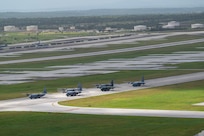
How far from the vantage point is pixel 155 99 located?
9306 cm

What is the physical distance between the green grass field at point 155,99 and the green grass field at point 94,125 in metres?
8.44

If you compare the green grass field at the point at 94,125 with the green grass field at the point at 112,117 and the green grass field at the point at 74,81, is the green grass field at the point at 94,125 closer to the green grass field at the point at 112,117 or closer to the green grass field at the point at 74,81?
the green grass field at the point at 112,117

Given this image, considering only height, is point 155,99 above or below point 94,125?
below

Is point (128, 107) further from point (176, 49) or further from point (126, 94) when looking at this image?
point (176, 49)

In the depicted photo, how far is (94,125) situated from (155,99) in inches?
789

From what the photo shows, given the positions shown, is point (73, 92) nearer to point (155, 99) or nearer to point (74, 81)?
point (155, 99)

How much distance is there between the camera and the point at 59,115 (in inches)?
3219

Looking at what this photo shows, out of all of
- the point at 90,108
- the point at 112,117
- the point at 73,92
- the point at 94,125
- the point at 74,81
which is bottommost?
the point at 74,81

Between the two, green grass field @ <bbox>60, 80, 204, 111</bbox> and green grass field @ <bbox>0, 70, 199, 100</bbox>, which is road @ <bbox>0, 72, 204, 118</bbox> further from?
green grass field @ <bbox>0, 70, 199, 100</bbox>

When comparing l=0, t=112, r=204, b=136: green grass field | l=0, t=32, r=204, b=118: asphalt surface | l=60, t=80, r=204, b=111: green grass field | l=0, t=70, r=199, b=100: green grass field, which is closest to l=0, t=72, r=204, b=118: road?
l=0, t=32, r=204, b=118: asphalt surface

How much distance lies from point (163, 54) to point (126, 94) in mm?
77724

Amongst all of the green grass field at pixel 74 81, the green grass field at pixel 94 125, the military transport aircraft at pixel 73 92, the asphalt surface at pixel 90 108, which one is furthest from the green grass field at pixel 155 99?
the green grass field at pixel 74 81

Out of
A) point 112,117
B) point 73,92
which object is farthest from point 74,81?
point 112,117

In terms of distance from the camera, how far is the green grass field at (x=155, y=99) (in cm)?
8700
